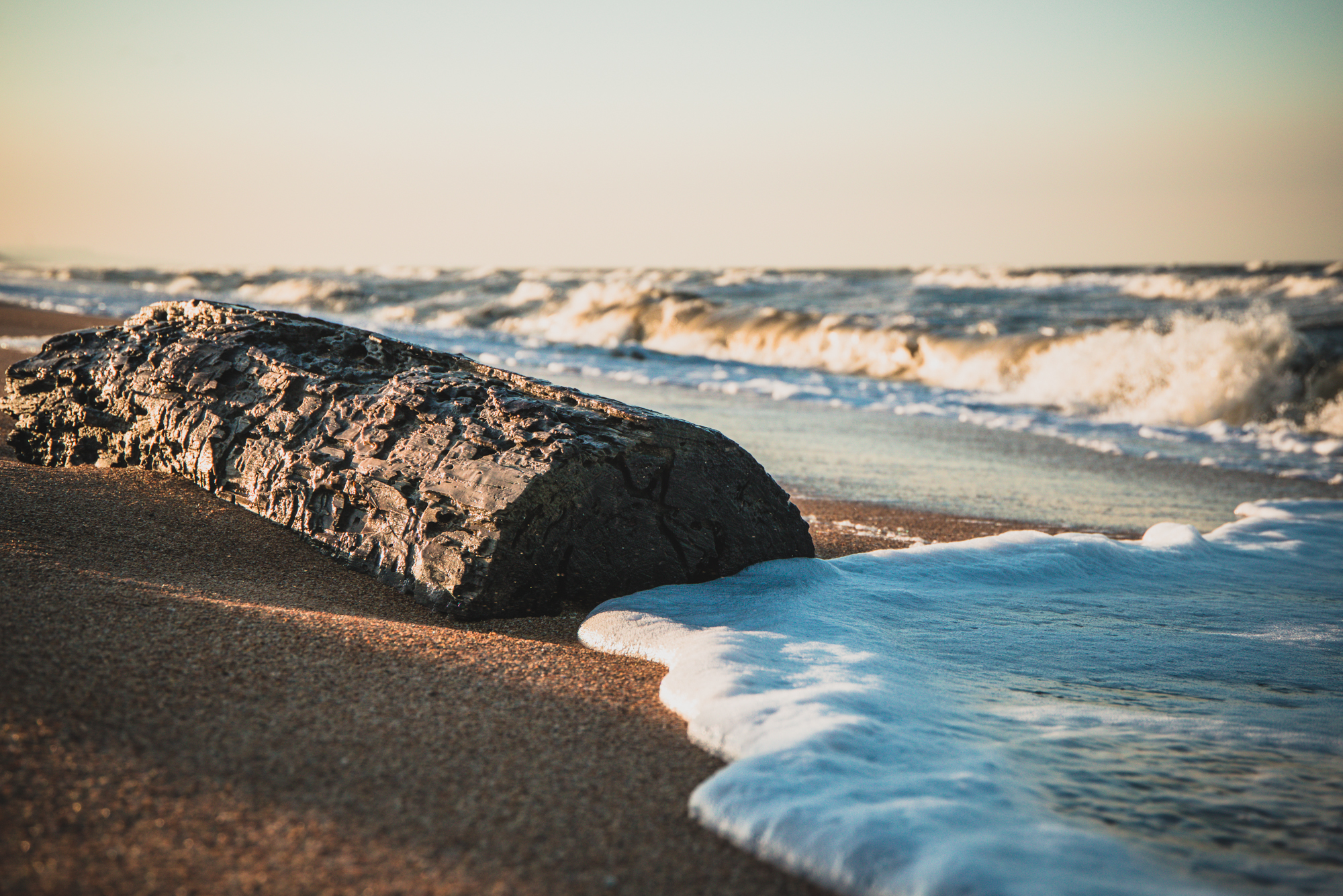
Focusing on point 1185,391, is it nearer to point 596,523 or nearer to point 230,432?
point 596,523

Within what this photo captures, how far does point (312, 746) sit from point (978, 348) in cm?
1299

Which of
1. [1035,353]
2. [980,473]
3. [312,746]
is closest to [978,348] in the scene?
[1035,353]

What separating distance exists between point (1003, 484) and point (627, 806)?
467 centimetres

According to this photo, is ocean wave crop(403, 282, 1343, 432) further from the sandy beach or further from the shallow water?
the sandy beach

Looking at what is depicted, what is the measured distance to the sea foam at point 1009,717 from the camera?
155 cm

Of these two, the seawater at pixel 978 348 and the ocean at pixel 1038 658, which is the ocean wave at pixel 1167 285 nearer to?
the seawater at pixel 978 348

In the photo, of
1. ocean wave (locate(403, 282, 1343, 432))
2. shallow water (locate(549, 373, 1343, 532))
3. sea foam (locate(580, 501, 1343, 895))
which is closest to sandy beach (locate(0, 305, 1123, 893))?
sea foam (locate(580, 501, 1343, 895))

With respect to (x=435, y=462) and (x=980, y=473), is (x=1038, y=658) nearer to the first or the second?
(x=435, y=462)

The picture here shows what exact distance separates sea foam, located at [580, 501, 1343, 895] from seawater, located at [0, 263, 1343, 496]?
4.54 metres

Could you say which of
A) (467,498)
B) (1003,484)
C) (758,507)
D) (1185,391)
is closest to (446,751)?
(467,498)

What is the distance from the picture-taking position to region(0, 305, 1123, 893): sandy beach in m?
1.40

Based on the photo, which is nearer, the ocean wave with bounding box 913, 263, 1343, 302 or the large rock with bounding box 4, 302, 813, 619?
the large rock with bounding box 4, 302, 813, 619

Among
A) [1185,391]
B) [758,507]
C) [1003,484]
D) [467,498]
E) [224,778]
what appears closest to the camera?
[224,778]

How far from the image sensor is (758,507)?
312 centimetres
